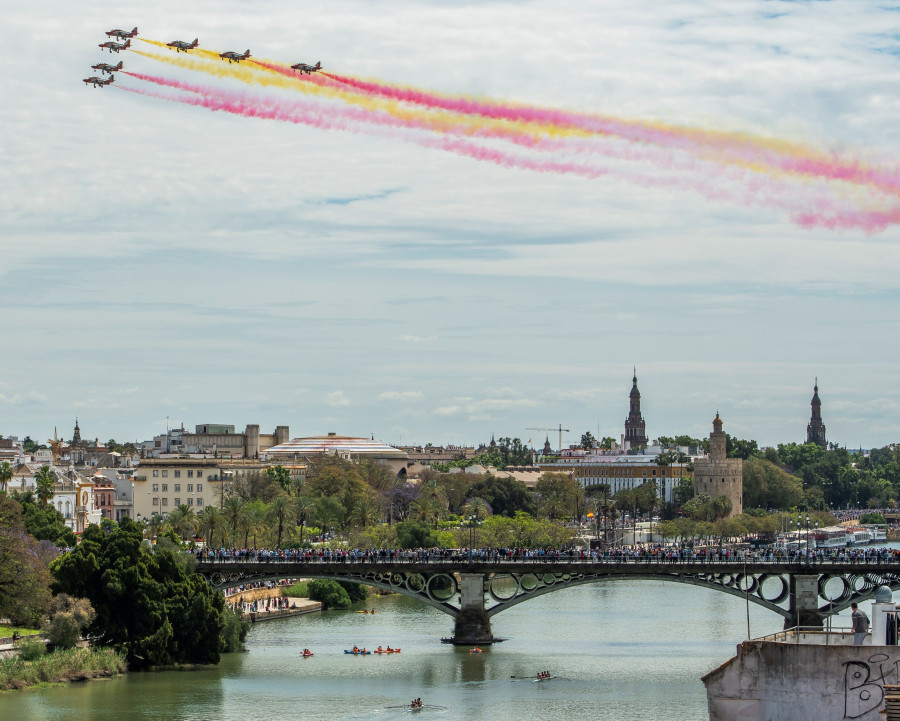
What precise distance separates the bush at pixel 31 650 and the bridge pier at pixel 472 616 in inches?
1121

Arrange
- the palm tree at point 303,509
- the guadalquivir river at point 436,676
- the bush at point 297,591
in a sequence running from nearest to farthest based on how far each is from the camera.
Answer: the guadalquivir river at point 436,676 < the bush at point 297,591 < the palm tree at point 303,509

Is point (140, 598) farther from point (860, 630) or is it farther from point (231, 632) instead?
point (860, 630)

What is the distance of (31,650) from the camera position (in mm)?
80688

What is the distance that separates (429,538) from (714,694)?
12557 centimetres

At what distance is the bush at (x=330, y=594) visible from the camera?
135 m

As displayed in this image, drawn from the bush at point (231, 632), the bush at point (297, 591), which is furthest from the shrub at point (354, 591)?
the bush at point (231, 632)

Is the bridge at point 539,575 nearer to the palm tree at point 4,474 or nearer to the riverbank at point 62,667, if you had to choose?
the riverbank at point 62,667

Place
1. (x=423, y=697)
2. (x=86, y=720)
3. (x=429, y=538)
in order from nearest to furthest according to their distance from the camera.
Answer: (x=86, y=720) → (x=423, y=697) → (x=429, y=538)

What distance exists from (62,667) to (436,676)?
20.5 metres

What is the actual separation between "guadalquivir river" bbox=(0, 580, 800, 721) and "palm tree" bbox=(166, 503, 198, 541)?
25237 millimetres

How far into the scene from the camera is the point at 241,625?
326 ft

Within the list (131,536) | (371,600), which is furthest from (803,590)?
(371,600)

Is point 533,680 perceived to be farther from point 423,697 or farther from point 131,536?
point 131,536

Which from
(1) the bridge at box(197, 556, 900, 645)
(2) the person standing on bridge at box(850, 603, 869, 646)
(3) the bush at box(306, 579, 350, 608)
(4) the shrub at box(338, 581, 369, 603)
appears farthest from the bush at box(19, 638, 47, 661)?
(4) the shrub at box(338, 581, 369, 603)
